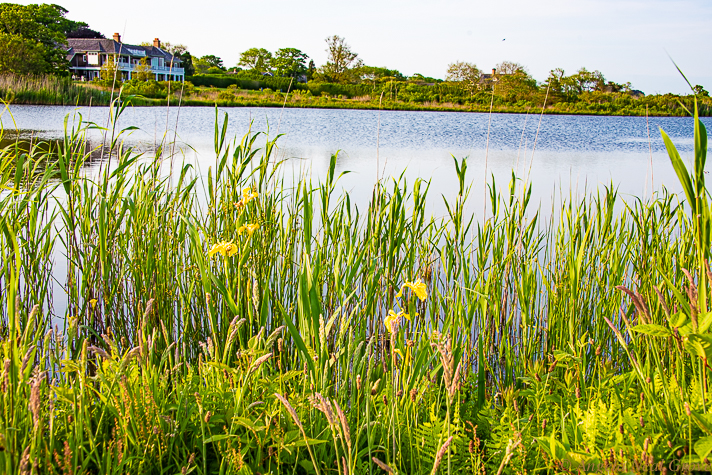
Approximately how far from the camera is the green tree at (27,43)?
19.8 metres

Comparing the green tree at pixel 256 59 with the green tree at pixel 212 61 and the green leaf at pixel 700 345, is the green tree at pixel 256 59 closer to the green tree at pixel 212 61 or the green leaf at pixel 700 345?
the green tree at pixel 212 61

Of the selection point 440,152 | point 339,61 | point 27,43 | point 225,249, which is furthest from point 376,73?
point 225,249

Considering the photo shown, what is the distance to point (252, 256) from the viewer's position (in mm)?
1818

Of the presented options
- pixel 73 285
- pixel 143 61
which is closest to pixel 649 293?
pixel 73 285

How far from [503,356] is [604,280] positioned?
1.64ft

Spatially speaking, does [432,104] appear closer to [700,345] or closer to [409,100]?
[409,100]

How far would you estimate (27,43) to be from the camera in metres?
20.7

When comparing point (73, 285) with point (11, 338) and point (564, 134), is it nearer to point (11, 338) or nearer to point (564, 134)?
point (11, 338)

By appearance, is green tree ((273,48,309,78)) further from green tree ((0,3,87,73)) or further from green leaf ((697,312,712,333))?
green leaf ((697,312,712,333))

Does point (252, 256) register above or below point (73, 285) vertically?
above

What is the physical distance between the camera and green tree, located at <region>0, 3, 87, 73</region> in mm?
19766

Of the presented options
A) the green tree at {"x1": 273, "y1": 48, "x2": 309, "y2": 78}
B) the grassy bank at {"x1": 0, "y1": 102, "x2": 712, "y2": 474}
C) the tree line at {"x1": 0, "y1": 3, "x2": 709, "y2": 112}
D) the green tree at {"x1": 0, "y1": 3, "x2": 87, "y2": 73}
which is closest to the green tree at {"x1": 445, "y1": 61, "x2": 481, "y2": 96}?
the tree line at {"x1": 0, "y1": 3, "x2": 709, "y2": 112}

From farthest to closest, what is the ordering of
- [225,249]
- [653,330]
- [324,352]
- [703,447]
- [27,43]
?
1. [27,43]
2. [225,249]
3. [324,352]
4. [653,330]
5. [703,447]

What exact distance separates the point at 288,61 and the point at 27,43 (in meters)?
27.2
